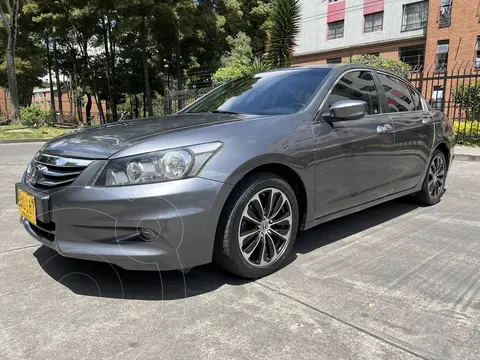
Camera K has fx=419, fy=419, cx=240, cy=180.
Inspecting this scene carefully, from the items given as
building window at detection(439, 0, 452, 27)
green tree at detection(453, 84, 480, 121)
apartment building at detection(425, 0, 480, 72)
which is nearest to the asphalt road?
green tree at detection(453, 84, 480, 121)

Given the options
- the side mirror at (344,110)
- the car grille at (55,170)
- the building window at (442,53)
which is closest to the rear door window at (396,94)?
the side mirror at (344,110)

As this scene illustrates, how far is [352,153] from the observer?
348 cm

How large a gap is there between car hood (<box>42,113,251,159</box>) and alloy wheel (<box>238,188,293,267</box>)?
63 centimetres

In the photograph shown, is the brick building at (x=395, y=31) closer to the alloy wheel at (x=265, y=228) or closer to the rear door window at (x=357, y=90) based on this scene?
the rear door window at (x=357, y=90)

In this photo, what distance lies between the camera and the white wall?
30.1m

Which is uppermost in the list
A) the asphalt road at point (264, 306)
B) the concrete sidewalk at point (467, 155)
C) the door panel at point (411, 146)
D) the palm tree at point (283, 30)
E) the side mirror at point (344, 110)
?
the palm tree at point (283, 30)

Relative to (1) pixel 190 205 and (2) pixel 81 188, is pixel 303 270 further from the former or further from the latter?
(2) pixel 81 188

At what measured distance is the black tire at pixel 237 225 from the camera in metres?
2.66

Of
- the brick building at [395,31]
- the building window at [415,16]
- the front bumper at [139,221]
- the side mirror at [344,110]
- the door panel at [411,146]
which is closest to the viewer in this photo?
the front bumper at [139,221]

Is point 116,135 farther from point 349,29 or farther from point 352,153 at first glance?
point 349,29

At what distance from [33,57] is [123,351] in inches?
1166

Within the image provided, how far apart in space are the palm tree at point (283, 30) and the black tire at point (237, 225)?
42.0 ft

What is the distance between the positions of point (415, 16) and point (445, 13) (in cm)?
256

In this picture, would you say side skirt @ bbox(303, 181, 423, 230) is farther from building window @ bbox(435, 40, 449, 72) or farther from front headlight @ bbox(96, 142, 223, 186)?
building window @ bbox(435, 40, 449, 72)
